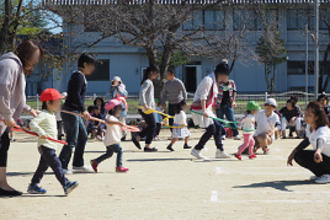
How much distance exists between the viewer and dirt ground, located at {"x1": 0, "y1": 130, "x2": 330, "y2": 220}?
5.41 meters

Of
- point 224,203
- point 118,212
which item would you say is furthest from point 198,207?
point 118,212

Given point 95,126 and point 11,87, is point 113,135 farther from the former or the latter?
point 95,126

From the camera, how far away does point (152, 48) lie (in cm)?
1909

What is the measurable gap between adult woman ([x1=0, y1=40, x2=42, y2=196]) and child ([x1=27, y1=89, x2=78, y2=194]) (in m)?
0.21

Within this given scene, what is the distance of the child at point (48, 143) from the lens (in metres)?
6.30

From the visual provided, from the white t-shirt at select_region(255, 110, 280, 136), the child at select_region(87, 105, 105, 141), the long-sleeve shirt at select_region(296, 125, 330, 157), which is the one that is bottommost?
the child at select_region(87, 105, 105, 141)

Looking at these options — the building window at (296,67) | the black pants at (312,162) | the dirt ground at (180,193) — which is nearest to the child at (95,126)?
the dirt ground at (180,193)

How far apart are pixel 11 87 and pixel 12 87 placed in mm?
47

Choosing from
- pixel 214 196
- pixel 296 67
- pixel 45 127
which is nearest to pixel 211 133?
pixel 214 196

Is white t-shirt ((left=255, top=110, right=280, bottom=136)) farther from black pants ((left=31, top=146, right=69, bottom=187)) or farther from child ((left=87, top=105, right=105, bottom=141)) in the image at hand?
child ((left=87, top=105, right=105, bottom=141))

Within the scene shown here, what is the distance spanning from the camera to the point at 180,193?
21.5ft

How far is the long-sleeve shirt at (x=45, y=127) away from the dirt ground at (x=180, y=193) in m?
0.66

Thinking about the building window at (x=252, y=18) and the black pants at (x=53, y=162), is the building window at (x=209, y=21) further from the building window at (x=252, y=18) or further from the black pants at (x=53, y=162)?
the black pants at (x=53, y=162)

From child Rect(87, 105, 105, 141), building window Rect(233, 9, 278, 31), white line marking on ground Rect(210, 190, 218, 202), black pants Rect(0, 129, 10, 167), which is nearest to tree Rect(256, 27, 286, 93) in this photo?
building window Rect(233, 9, 278, 31)
